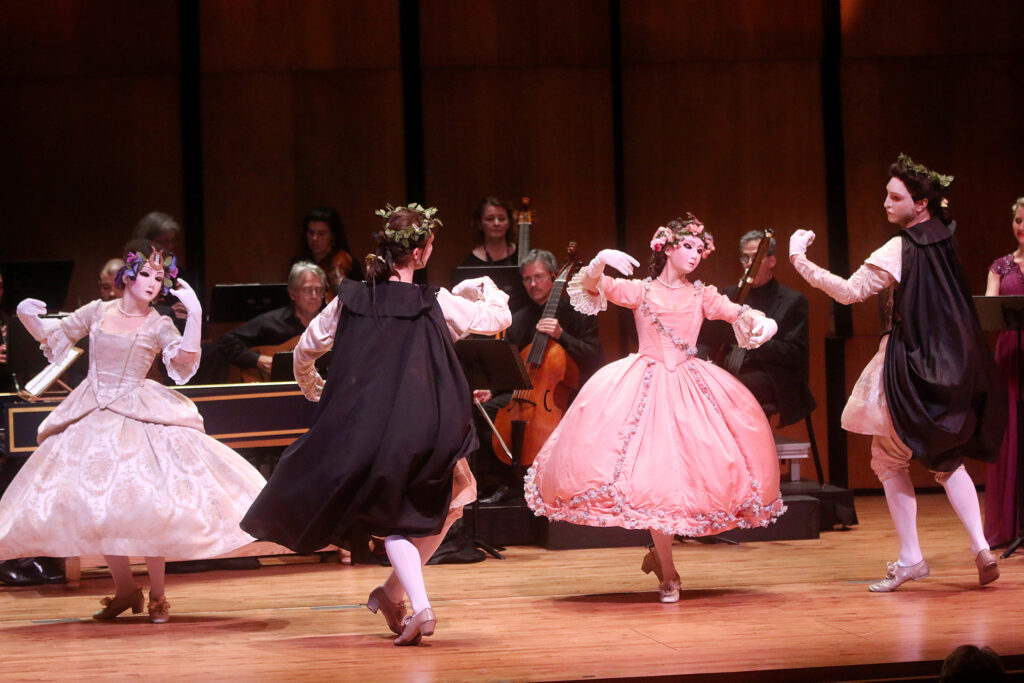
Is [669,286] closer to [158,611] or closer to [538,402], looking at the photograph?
[538,402]

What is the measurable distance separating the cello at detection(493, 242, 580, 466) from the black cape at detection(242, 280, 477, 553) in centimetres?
194

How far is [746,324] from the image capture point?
5109 mm

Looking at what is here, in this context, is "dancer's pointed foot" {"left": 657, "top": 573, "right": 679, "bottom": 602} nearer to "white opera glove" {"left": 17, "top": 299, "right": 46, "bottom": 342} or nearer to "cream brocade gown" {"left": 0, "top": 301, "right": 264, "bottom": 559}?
"cream brocade gown" {"left": 0, "top": 301, "right": 264, "bottom": 559}

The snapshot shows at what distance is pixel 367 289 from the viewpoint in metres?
4.39

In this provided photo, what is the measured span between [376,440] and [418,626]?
62cm

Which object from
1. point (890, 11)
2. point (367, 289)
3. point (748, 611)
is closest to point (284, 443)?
point (367, 289)

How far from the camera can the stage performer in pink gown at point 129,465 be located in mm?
4660

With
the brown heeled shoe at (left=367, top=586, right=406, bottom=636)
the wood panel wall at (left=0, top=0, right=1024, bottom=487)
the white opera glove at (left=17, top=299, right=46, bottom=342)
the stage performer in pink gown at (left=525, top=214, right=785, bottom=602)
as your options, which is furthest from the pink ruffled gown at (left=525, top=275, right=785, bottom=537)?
the wood panel wall at (left=0, top=0, right=1024, bottom=487)

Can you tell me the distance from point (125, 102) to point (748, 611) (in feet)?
17.1

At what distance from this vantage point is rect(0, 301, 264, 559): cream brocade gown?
466 cm

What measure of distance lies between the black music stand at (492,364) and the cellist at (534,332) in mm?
1026

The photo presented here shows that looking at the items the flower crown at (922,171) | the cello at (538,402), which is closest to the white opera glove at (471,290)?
the cello at (538,402)

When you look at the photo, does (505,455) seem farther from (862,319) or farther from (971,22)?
(971,22)

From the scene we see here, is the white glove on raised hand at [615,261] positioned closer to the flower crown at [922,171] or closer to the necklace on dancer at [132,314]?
the flower crown at [922,171]
